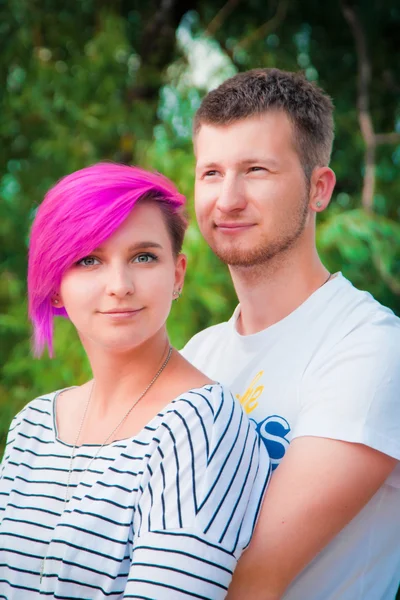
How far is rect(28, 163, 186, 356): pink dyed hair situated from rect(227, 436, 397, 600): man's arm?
0.55 meters

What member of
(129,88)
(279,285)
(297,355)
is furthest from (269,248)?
(129,88)

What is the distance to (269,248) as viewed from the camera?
188cm

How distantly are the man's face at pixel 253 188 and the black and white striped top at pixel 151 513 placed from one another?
1.92 ft

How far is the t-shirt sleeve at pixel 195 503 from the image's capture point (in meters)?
1.20

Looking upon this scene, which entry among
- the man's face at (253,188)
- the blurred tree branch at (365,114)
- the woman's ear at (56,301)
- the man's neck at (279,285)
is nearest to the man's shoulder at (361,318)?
the man's neck at (279,285)

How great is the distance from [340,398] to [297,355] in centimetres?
22

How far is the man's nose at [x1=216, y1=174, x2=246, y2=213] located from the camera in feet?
6.02

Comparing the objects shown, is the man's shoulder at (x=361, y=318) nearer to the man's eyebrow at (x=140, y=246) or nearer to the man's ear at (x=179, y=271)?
the man's ear at (x=179, y=271)

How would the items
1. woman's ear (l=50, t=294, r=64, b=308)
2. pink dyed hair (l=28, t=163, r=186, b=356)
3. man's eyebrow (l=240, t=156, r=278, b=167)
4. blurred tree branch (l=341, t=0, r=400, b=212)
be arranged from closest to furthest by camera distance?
pink dyed hair (l=28, t=163, r=186, b=356) → woman's ear (l=50, t=294, r=64, b=308) → man's eyebrow (l=240, t=156, r=278, b=167) → blurred tree branch (l=341, t=0, r=400, b=212)

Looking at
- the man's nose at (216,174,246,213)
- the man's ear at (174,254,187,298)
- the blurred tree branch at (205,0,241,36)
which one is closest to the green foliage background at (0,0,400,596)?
the blurred tree branch at (205,0,241,36)

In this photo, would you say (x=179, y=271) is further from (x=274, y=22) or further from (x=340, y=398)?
(x=274, y=22)

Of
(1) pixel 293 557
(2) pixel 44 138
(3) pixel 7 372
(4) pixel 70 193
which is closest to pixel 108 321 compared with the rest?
(4) pixel 70 193

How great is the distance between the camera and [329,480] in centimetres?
142

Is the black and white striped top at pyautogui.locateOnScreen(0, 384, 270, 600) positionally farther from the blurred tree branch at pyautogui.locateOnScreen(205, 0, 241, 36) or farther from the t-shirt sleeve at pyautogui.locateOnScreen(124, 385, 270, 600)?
the blurred tree branch at pyautogui.locateOnScreen(205, 0, 241, 36)
